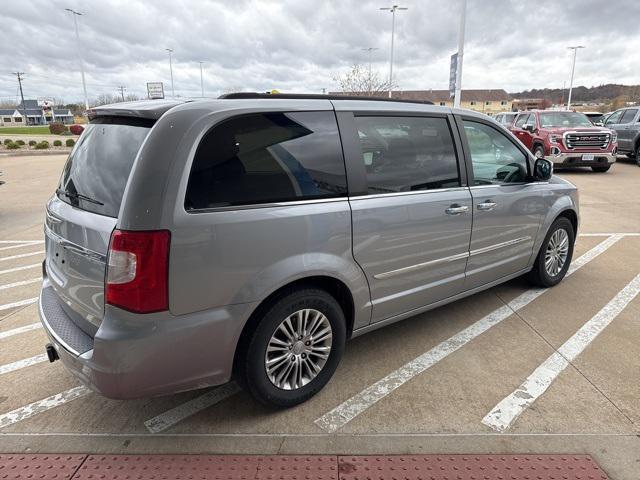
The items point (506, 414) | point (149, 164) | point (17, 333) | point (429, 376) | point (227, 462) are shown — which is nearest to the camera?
point (149, 164)

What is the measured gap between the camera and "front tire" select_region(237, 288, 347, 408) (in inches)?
99.3

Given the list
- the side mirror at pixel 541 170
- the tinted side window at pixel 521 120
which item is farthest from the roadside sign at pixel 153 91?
the tinted side window at pixel 521 120

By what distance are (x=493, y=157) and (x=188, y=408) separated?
10.1 ft

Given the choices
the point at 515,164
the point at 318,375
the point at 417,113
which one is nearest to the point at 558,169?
the point at 515,164

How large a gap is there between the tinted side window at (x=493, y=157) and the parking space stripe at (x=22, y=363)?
3537mm

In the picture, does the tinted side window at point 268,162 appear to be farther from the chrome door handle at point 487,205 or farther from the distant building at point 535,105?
the distant building at point 535,105

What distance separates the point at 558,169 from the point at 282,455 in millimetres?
15566

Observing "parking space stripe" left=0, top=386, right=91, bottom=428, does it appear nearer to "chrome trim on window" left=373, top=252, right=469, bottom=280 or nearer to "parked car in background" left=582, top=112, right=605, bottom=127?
→ "chrome trim on window" left=373, top=252, right=469, bottom=280

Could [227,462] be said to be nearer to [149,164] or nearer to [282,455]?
[282,455]

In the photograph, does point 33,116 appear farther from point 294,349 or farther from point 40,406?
point 294,349

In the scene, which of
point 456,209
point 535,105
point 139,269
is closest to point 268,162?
point 139,269

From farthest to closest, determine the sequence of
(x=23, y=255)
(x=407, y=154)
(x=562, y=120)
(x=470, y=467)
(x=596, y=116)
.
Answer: (x=596, y=116) < (x=562, y=120) < (x=23, y=255) < (x=407, y=154) < (x=470, y=467)

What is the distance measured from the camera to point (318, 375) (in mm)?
2887

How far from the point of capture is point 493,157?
3.91 metres
